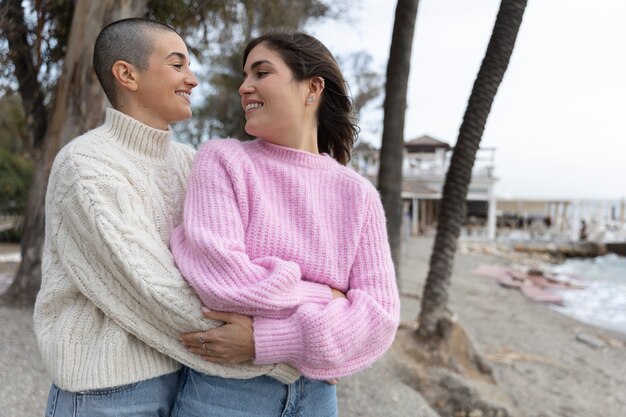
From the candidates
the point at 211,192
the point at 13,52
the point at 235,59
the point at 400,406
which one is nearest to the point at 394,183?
the point at 400,406

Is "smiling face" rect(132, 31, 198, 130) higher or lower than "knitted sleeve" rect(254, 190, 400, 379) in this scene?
higher

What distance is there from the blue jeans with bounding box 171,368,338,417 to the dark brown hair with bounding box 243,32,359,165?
853 mm

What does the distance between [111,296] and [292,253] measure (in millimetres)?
517

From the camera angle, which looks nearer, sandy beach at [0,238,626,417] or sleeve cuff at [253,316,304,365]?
sleeve cuff at [253,316,304,365]

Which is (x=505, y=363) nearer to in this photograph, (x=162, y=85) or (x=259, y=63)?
(x=259, y=63)

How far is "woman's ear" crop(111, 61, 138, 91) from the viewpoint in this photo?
1660mm

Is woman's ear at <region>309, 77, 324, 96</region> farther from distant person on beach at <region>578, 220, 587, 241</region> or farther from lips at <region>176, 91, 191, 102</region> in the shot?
distant person on beach at <region>578, 220, 587, 241</region>

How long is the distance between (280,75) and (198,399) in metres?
1.02

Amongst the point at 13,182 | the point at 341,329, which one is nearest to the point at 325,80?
the point at 341,329

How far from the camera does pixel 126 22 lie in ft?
5.61

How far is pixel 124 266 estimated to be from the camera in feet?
4.46

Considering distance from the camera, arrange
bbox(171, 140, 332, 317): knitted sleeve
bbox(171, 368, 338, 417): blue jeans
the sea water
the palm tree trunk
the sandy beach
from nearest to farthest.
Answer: bbox(171, 140, 332, 317): knitted sleeve → bbox(171, 368, 338, 417): blue jeans → the sandy beach → the palm tree trunk → the sea water

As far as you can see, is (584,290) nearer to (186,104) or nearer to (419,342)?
(419,342)

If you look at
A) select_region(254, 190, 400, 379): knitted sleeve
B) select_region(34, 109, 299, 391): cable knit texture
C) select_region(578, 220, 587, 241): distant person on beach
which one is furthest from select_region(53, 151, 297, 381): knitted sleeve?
select_region(578, 220, 587, 241): distant person on beach
